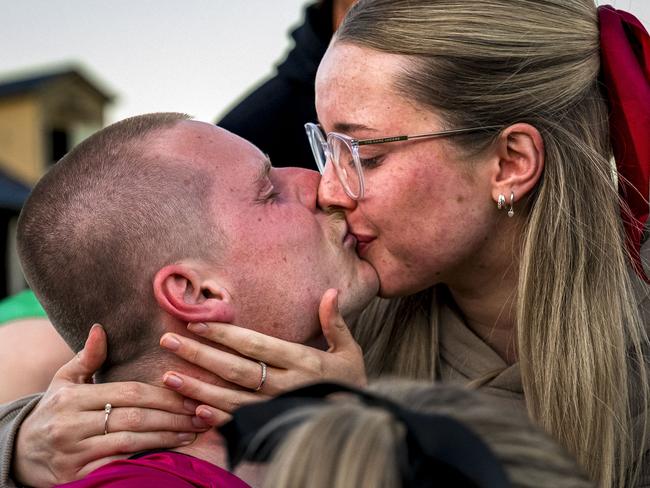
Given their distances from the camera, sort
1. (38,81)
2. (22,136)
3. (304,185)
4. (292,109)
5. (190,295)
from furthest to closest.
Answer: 1. (38,81)
2. (22,136)
3. (292,109)
4. (304,185)
5. (190,295)

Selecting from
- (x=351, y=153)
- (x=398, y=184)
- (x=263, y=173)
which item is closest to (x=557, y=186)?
(x=398, y=184)

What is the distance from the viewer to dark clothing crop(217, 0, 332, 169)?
3980 millimetres

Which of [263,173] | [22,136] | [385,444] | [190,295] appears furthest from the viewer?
[22,136]

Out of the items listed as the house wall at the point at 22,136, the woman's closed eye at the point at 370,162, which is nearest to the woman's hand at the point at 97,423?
the woman's closed eye at the point at 370,162

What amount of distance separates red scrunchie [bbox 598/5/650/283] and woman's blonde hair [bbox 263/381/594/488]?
1581 mm

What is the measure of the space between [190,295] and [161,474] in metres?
0.52

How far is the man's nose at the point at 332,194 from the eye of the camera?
106 inches

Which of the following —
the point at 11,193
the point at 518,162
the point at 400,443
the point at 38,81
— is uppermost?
the point at 400,443

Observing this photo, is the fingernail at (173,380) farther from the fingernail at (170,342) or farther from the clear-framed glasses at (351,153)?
the clear-framed glasses at (351,153)

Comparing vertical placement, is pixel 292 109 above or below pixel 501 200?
below

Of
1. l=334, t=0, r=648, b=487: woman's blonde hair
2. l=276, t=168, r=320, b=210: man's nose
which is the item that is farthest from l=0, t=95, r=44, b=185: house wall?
l=334, t=0, r=648, b=487: woman's blonde hair

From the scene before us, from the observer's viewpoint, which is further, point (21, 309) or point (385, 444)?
point (21, 309)

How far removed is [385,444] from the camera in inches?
47.7

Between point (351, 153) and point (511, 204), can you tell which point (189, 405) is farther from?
point (511, 204)
